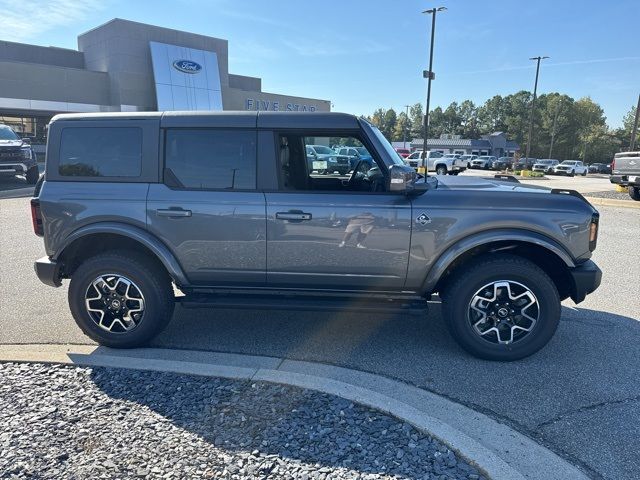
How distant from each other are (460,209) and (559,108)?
8951cm

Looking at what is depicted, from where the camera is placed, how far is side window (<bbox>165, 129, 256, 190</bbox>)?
3.64 metres

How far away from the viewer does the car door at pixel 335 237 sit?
3.51 meters

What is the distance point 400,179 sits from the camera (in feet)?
11.0

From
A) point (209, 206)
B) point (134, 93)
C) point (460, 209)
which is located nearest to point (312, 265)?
point (209, 206)

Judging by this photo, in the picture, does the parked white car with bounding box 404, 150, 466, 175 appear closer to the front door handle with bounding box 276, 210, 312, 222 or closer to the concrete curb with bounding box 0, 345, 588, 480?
the front door handle with bounding box 276, 210, 312, 222

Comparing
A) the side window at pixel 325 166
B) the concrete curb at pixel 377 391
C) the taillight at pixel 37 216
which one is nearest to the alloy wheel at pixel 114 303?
the concrete curb at pixel 377 391

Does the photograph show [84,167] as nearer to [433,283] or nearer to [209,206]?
[209,206]

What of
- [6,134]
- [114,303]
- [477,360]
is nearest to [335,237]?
[477,360]

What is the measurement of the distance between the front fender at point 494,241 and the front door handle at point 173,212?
2.05 metres

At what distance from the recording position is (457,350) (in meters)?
3.87

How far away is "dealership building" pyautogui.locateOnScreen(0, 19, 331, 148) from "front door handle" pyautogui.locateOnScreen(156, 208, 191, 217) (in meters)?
37.4

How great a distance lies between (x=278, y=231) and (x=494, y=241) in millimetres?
1713

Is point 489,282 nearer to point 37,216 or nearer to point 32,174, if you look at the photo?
point 37,216

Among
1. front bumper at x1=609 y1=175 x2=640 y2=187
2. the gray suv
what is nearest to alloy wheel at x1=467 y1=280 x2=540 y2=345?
the gray suv
